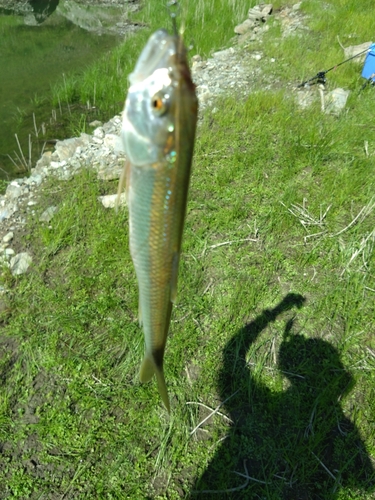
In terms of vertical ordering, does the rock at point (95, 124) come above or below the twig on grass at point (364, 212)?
above

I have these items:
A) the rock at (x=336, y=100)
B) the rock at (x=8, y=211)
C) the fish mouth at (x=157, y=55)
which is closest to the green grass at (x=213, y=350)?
the rock at (x=8, y=211)

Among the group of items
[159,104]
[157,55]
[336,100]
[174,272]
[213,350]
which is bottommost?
[213,350]

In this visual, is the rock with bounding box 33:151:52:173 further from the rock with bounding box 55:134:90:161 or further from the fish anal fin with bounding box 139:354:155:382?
the fish anal fin with bounding box 139:354:155:382

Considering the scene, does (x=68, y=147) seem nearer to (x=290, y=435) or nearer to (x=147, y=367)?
(x=147, y=367)

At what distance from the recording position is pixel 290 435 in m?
2.76

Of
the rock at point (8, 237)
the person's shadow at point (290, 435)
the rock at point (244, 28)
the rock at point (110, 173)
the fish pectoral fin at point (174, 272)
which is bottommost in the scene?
the person's shadow at point (290, 435)

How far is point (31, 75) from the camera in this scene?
32.7 ft

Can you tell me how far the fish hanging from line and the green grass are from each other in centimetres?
181

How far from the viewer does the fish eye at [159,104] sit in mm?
1169

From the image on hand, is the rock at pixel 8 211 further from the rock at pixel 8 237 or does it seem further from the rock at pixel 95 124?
the rock at pixel 95 124

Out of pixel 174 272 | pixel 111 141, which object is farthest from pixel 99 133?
pixel 174 272

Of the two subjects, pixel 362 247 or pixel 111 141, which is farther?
pixel 111 141

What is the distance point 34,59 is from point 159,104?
12.0m

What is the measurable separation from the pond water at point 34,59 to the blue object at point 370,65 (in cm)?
605
